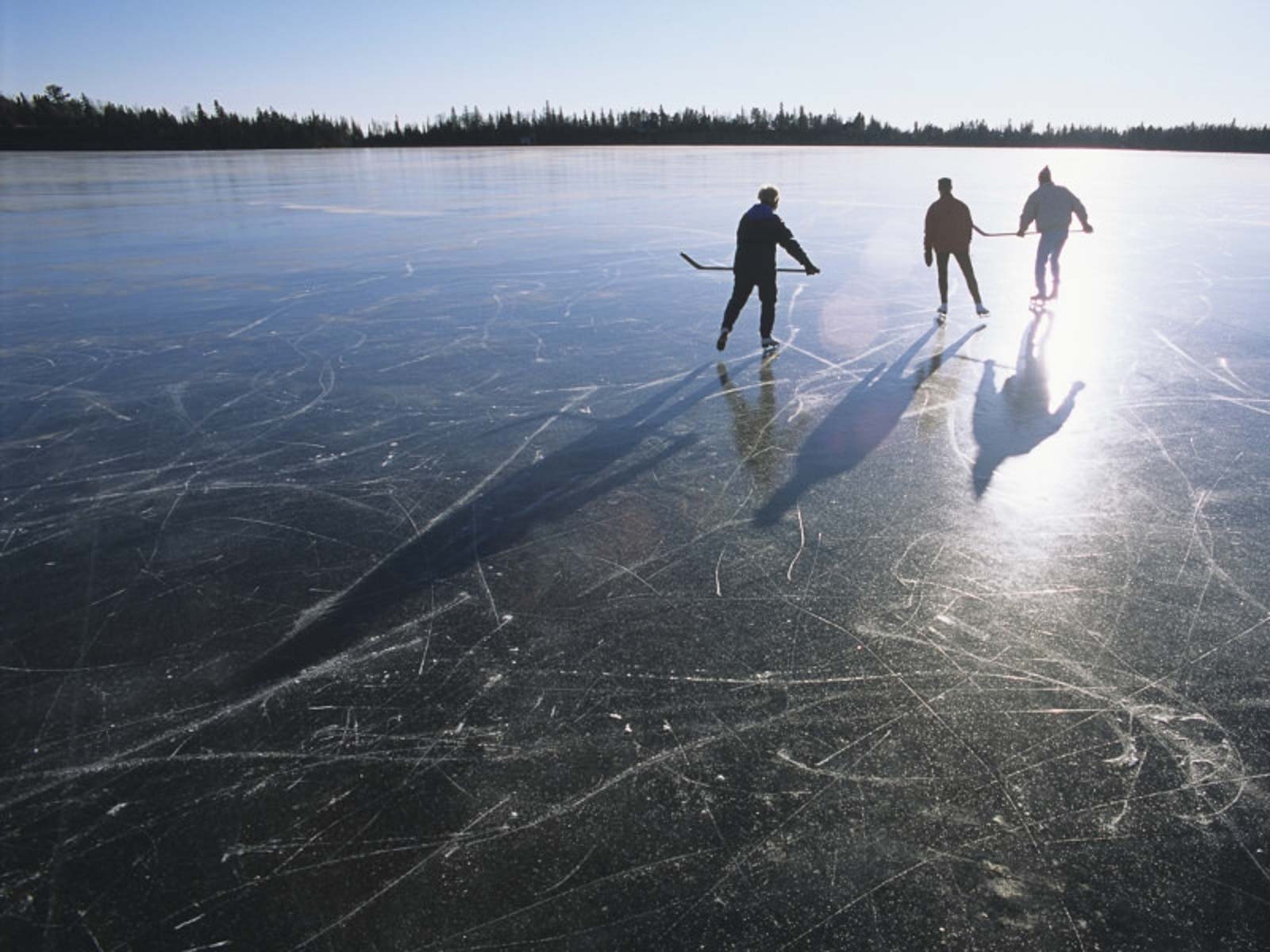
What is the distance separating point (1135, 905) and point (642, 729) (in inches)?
53.4

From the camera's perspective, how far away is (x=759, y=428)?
5445mm

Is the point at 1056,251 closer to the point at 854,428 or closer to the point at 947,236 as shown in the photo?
the point at 947,236

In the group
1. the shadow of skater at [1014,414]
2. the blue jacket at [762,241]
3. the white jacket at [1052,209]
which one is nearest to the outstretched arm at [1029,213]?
the white jacket at [1052,209]

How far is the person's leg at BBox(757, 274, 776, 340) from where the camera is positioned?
7387 millimetres

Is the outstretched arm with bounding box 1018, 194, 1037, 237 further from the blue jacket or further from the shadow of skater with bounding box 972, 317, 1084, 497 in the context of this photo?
the blue jacket

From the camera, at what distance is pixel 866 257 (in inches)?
500

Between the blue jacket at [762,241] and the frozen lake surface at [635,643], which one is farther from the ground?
the blue jacket at [762,241]

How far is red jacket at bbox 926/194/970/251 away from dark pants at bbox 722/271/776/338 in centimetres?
239

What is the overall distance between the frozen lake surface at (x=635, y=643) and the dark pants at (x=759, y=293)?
34 centimetres

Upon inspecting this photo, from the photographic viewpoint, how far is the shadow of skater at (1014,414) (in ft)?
15.9

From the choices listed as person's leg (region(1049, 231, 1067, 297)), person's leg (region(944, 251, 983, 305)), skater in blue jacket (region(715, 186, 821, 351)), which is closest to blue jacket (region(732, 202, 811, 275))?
skater in blue jacket (region(715, 186, 821, 351))

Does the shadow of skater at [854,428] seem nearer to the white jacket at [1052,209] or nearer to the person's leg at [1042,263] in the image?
the person's leg at [1042,263]

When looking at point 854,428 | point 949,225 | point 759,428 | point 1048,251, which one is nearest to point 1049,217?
point 1048,251

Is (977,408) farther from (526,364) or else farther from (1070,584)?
(526,364)
